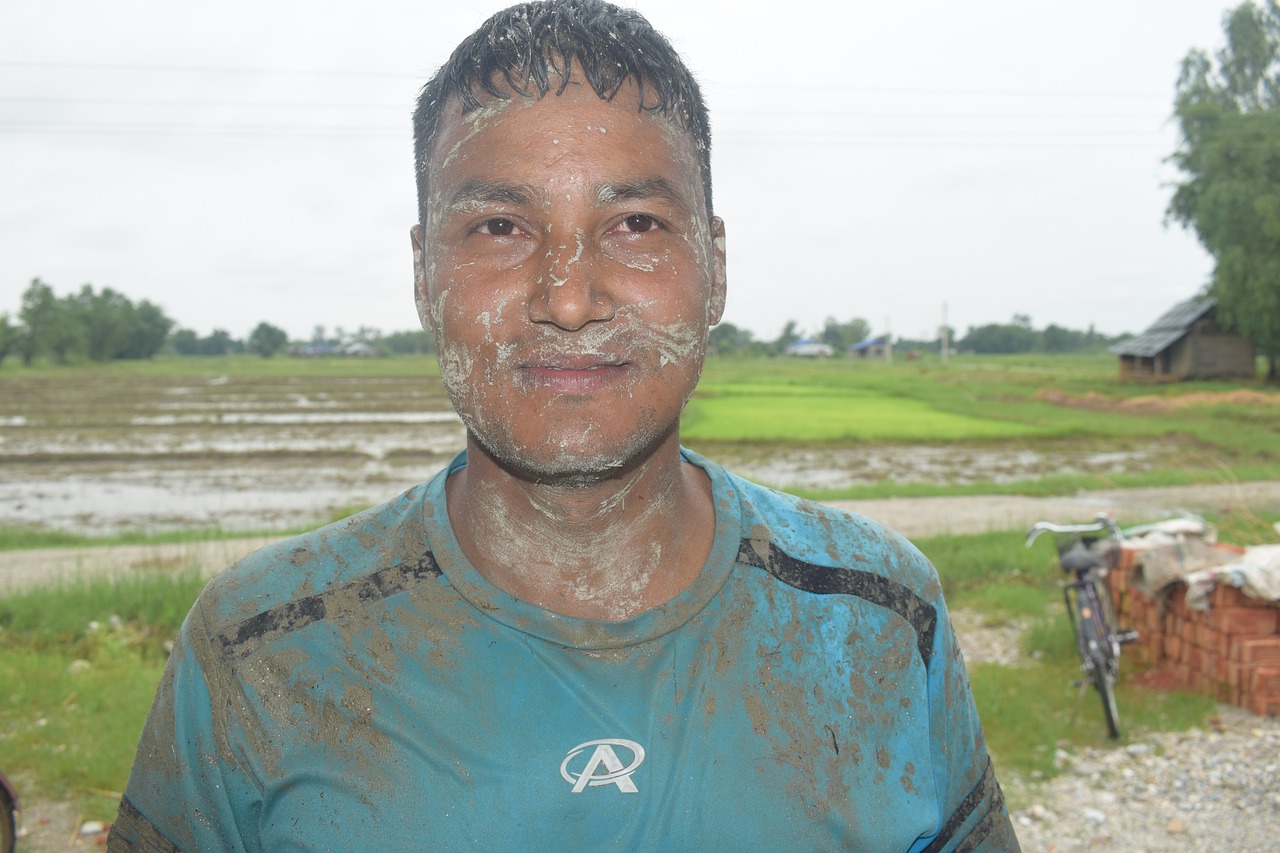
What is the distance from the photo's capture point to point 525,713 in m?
1.30

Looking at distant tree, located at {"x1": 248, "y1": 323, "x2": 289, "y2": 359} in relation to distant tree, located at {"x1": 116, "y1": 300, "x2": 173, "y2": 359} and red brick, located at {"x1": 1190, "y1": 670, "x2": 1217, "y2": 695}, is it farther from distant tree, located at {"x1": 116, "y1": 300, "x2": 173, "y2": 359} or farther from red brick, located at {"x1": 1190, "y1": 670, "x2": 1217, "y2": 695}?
red brick, located at {"x1": 1190, "y1": 670, "x2": 1217, "y2": 695}

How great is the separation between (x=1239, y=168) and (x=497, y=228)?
35.1m

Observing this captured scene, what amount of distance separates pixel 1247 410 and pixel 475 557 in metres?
26.8

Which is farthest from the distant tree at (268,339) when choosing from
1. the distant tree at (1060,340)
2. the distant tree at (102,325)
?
the distant tree at (1060,340)

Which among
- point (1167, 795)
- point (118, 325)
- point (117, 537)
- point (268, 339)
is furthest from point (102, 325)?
point (1167, 795)

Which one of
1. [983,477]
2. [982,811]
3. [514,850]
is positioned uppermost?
[514,850]

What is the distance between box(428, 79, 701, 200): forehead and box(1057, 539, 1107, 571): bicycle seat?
15.6 ft

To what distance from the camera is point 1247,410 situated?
2352 cm

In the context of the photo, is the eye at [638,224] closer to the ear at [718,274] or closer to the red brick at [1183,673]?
the ear at [718,274]

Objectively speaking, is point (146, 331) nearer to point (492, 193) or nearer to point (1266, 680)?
point (1266, 680)

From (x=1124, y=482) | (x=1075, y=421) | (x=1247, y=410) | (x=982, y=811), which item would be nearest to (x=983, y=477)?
(x=1124, y=482)

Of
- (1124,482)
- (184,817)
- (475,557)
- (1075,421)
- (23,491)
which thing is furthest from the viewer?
(1075,421)

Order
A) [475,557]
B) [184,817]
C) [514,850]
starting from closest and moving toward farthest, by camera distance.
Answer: [514,850]
[184,817]
[475,557]

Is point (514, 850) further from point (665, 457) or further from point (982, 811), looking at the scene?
point (982, 811)
